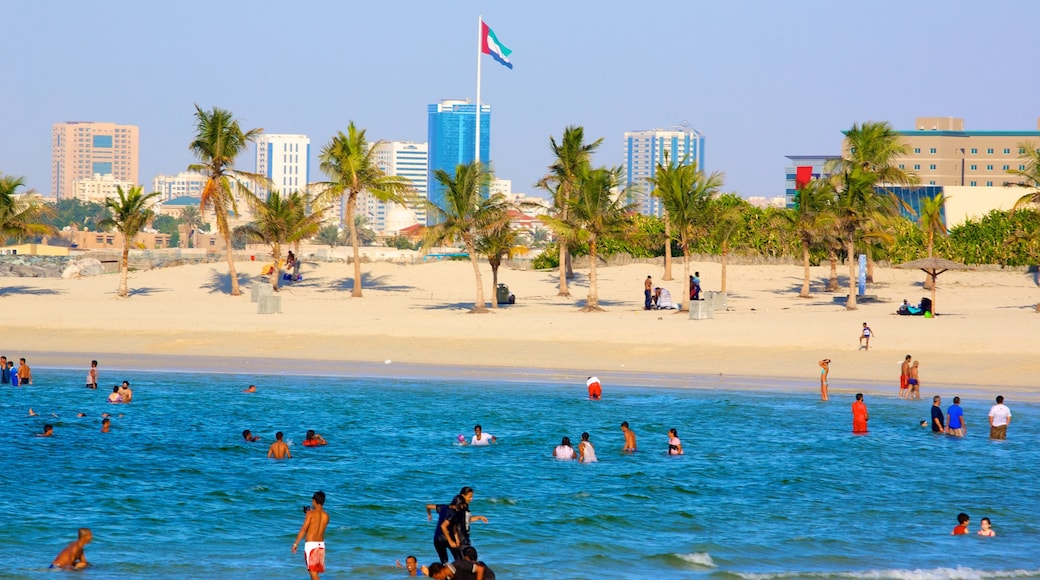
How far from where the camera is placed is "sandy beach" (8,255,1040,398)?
3094 centimetres

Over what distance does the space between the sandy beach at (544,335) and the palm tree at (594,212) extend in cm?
287

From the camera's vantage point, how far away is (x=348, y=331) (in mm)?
36938

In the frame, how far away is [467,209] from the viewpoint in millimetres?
40250

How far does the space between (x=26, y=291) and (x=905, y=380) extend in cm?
3556

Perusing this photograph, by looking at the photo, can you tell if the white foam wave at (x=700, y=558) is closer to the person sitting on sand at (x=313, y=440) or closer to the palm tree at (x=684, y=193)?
the person sitting on sand at (x=313, y=440)

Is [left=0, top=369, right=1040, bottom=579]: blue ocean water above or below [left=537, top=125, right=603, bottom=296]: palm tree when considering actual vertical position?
below

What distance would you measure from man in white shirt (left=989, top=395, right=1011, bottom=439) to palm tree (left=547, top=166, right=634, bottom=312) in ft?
62.1

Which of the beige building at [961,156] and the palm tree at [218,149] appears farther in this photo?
the beige building at [961,156]

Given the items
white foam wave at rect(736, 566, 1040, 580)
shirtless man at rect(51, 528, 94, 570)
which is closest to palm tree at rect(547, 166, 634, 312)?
white foam wave at rect(736, 566, 1040, 580)

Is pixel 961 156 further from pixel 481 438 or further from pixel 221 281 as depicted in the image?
pixel 481 438

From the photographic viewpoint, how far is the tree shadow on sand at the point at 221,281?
48281 millimetres

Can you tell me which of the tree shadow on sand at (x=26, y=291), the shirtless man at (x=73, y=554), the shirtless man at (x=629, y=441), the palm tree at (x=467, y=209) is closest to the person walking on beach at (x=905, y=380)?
the shirtless man at (x=629, y=441)

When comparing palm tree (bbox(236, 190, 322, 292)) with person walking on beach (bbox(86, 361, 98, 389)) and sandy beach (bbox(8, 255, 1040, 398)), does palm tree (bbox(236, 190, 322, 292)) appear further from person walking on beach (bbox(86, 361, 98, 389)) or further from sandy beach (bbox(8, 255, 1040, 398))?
person walking on beach (bbox(86, 361, 98, 389))

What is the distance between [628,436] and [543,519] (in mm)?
5229
